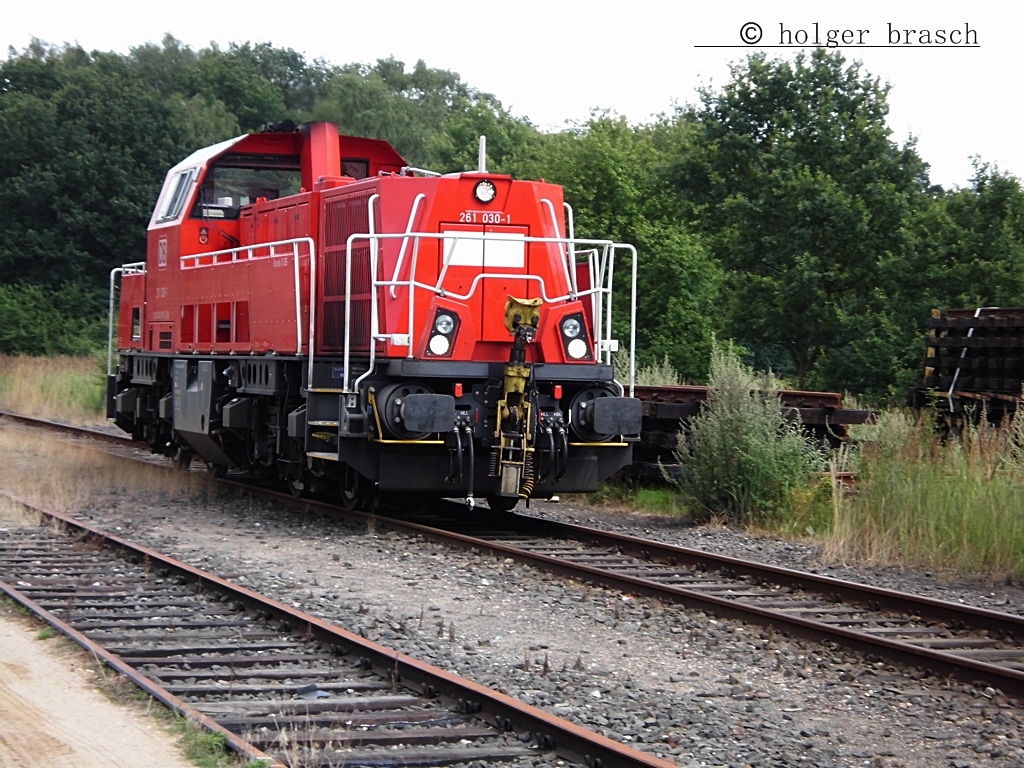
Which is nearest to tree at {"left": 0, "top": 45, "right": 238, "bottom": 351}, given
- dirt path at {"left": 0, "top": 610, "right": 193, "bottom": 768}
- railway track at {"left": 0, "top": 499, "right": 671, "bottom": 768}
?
railway track at {"left": 0, "top": 499, "right": 671, "bottom": 768}

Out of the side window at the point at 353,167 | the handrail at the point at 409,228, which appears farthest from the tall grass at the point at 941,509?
the side window at the point at 353,167

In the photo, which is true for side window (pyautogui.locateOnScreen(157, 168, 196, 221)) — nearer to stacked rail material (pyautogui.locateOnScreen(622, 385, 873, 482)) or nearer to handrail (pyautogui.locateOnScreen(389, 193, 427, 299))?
handrail (pyautogui.locateOnScreen(389, 193, 427, 299))

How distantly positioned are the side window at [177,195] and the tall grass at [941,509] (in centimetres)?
804

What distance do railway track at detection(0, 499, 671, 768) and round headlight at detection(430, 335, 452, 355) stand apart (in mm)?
3080

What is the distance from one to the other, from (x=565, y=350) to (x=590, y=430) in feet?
2.48

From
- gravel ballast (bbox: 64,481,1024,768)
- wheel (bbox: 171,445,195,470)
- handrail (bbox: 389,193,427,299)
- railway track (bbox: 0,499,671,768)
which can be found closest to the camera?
railway track (bbox: 0,499,671,768)

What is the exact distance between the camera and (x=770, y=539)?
37.6 feet

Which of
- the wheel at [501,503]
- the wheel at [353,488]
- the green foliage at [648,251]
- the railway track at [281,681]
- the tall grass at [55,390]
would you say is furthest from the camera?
the tall grass at [55,390]

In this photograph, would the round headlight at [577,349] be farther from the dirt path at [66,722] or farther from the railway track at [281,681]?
the dirt path at [66,722]

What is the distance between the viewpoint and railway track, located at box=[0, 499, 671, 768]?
507cm

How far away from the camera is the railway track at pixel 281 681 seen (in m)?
5.07

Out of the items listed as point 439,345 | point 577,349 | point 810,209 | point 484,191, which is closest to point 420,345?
point 439,345

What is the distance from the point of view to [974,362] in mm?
15625

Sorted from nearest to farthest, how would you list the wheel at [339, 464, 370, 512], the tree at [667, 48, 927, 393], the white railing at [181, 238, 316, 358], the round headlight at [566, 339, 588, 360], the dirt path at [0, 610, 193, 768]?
1. the dirt path at [0, 610, 193, 768]
2. the round headlight at [566, 339, 588, 360]
3. the white railing at [181, 238, 316, 358]
4. the wheel at [339, 464, 370, 512]
5. the tree at [667, 48, 927, 393]
